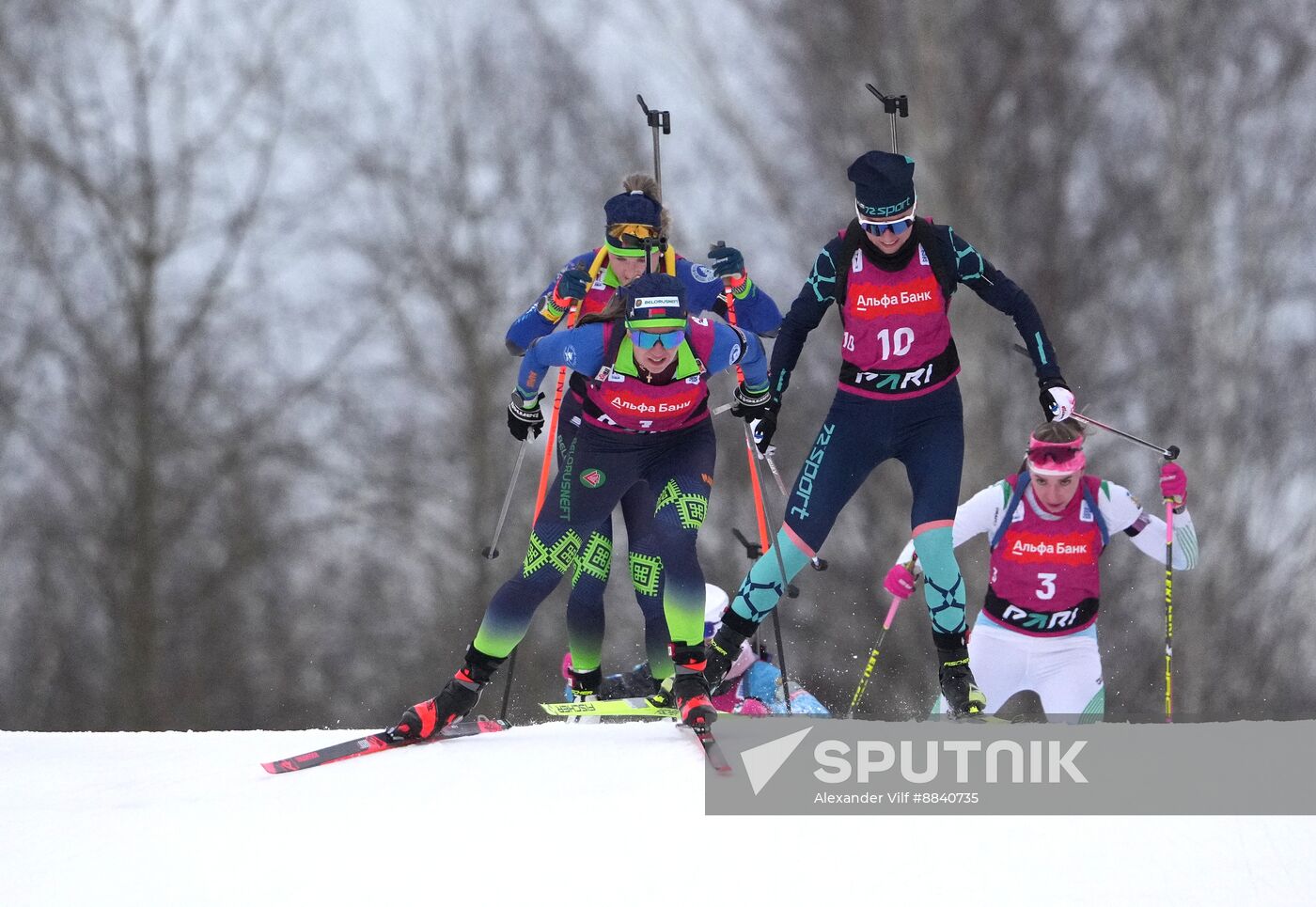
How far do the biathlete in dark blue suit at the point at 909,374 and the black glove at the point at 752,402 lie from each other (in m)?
0.23

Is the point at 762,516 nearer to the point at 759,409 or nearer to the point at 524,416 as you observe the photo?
the point at 759,409

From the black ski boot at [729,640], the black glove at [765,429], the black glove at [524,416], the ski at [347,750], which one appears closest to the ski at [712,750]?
the black ski boot at [729,640]

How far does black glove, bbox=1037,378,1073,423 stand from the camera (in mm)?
5098

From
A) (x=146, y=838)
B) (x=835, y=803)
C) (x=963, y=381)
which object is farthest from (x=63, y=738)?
(x=963, y=381)

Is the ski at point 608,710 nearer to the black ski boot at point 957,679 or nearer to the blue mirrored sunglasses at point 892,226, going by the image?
the black ski boot at point 957,679

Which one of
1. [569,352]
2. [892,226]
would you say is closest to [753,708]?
[569,352]

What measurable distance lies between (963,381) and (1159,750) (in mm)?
8885

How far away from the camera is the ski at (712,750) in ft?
15.4

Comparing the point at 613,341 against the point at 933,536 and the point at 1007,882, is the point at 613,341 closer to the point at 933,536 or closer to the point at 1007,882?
the point at 933,536

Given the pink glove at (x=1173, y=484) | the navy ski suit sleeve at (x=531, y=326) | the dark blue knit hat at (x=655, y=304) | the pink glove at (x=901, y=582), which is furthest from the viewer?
the pink glove at (x=1173, y=484)

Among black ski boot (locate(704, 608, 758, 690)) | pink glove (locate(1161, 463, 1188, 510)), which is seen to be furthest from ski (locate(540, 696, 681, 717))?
pink glove (locate(1161, 463, 1188, 510))

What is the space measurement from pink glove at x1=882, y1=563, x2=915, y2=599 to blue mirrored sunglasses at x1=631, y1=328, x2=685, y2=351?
148 centimetres

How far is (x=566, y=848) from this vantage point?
4098 mm

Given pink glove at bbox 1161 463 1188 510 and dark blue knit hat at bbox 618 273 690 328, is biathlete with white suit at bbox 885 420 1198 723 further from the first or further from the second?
dark blue knit hat at bbox 618 273 690 328
